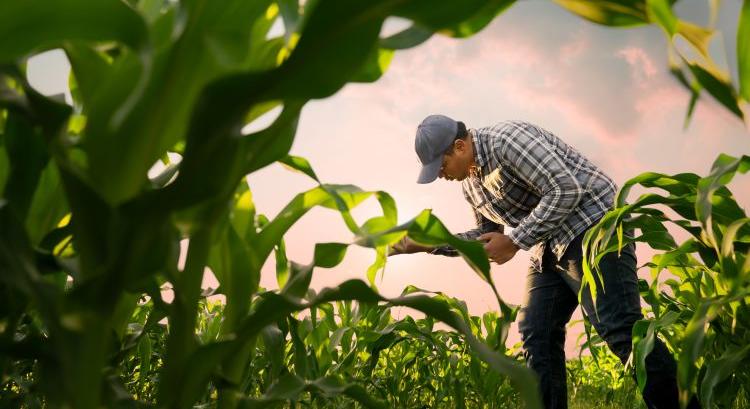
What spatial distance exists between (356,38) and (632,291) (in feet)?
6.14

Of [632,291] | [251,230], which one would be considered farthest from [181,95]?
[632,291]

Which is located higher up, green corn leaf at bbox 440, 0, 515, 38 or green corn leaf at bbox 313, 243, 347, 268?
green corn leaf at bbox 440, 0, 515, 38

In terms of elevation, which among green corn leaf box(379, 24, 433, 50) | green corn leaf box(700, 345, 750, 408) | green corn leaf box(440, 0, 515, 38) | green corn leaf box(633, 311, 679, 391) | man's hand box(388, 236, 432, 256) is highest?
green corn leaf box(440, 0, 515, 38)

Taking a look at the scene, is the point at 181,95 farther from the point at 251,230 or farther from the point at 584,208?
the point at 584,208

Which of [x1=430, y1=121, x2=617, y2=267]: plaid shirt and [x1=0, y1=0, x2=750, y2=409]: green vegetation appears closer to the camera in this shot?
[x1=0, y1=0, x2=750, y2=409]: green vegetation

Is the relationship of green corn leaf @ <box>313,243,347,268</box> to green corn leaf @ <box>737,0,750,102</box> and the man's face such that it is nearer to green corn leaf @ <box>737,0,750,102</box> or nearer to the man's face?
green corn leaf @ <box>737,0,750,102</box>

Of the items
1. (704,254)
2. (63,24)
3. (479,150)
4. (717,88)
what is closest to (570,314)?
(479,150)

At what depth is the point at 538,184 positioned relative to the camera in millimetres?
2346

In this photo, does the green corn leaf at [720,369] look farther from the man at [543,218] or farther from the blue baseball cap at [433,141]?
the blue baseball cap at [433,141]

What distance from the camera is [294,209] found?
0.88 metres

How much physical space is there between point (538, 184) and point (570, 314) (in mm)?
622

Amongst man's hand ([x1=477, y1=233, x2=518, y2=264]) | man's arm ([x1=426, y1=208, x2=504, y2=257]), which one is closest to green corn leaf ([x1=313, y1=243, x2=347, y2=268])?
man's hand ([x1=477, y1=233, x2=518, y2=264])

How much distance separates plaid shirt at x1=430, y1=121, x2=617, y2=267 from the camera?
89.1 inches

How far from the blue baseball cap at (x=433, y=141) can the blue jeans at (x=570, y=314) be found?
1.83 feet
